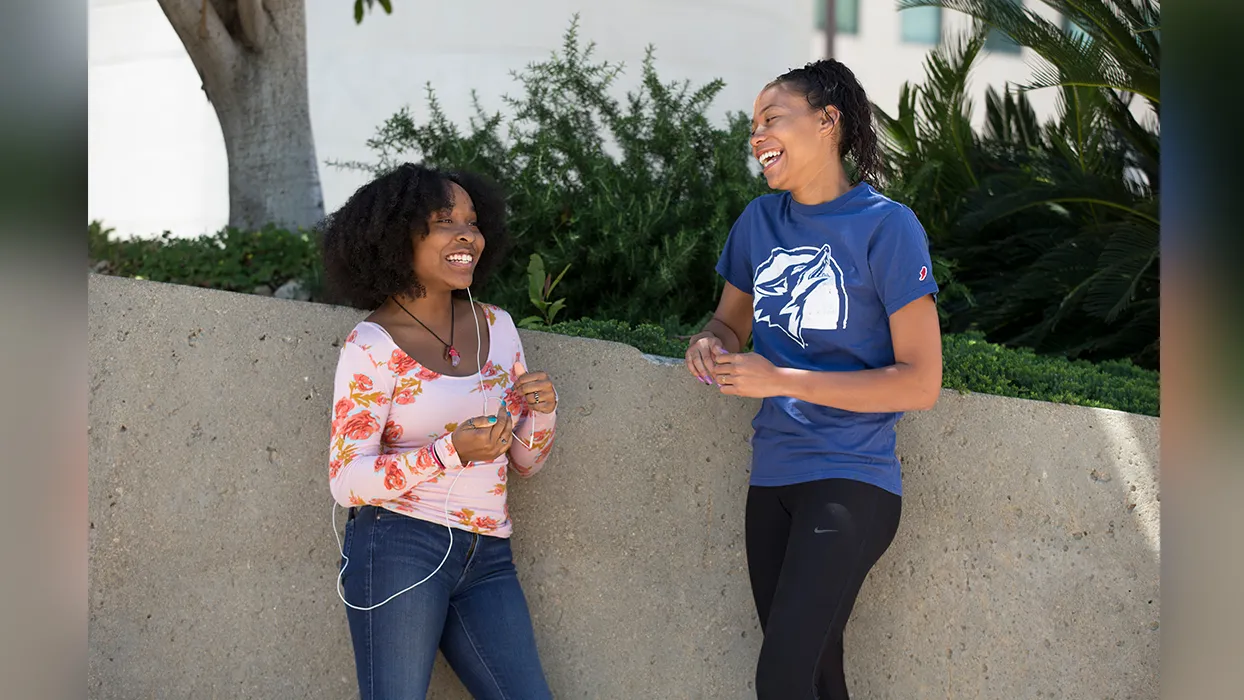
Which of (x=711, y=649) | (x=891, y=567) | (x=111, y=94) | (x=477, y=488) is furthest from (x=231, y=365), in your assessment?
(x=111, y=94)

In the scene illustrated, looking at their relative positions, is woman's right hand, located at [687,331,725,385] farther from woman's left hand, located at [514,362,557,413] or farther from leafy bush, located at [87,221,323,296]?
leafy bush, located at [87,221,323,296]

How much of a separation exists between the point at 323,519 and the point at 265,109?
321 centimetres

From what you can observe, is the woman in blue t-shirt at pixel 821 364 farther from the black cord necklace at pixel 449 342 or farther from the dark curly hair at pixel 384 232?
the dark curly hair at pixel 384 232

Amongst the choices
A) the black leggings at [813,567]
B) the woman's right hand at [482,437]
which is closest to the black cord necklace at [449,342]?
the woman's right hand at [482,437]

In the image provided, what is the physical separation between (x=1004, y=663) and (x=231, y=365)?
246 centimetres

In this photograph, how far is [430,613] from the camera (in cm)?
290

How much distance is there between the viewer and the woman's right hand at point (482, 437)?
8.95 feet

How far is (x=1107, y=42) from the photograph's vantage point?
5.71 metres

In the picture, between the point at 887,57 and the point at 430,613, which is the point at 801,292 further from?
the point at 887,57

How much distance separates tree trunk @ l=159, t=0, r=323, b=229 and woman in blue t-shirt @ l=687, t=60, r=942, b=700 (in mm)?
3859

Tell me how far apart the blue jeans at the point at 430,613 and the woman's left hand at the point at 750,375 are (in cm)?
85
